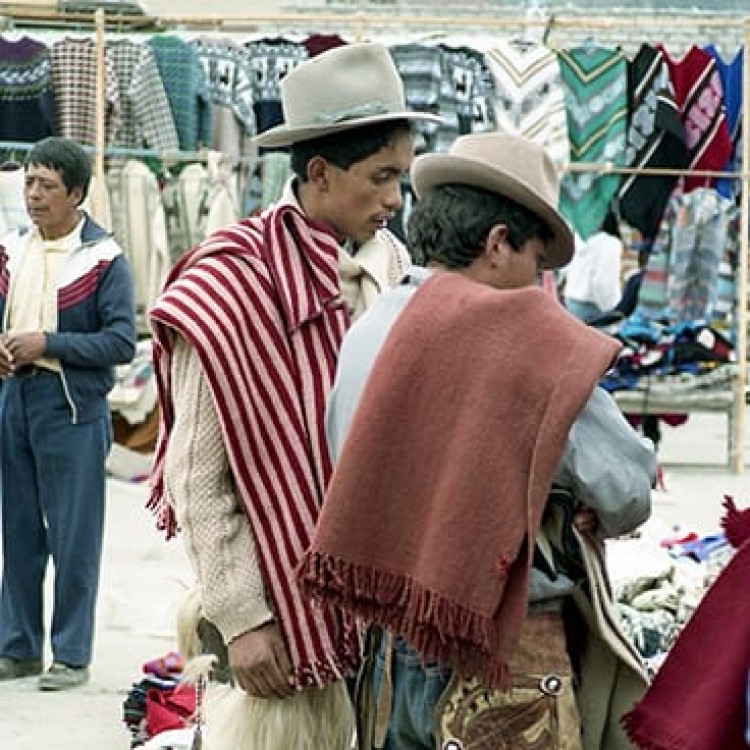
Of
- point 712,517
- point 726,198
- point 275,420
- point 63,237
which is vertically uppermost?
point 275,420

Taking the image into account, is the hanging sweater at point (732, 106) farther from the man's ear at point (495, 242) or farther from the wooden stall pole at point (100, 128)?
the man's ear at point (495, 242)

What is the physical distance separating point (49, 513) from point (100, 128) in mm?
5716

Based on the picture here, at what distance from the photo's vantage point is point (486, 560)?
3.23 m

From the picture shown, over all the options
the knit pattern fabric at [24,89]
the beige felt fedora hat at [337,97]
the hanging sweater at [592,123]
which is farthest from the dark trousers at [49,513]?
the hanging sweater at [592,123]

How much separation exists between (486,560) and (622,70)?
32.6 ft

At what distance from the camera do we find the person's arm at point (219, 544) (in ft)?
12.3

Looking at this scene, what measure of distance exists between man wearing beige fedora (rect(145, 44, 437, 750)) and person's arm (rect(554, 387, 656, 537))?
26.7 inches

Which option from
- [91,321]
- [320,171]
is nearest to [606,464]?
[320,171]

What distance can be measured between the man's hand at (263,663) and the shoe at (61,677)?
3.47 metres

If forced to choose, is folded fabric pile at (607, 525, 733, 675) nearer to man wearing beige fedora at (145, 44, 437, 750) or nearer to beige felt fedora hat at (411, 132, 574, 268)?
man wearing beige fedora at (145, 44, 437, 750)

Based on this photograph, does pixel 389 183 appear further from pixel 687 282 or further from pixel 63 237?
pixel 687 282

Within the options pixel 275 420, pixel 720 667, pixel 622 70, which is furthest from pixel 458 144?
pixel 622 70

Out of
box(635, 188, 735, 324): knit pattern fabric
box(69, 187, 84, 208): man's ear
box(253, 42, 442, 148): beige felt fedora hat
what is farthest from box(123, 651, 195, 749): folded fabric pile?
box(635, 188, 735, 324): knit pattern fabric

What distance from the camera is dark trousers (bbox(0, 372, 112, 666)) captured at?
714 cm
